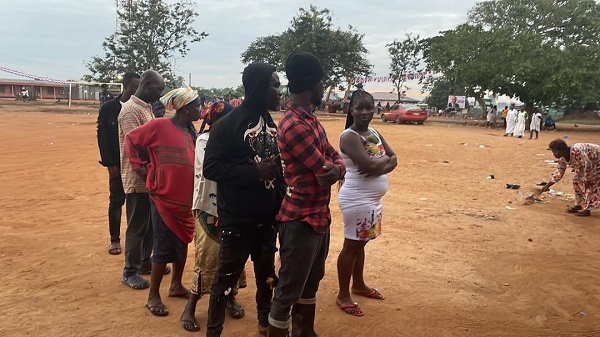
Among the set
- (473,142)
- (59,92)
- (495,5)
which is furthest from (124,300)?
(59,92)

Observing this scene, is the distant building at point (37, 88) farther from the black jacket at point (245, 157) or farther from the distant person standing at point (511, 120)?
the black jacket at point (245, 157)

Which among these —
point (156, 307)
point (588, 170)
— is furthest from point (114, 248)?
point (588, 170)

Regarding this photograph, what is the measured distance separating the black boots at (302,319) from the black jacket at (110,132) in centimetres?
247

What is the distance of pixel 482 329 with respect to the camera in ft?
11.3

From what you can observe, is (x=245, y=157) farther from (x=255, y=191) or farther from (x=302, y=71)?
(x=302, y=71)

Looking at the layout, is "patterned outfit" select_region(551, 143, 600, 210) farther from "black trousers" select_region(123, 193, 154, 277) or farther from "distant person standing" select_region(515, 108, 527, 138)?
"distant person standing" select_region(515, 108, 527, 138)

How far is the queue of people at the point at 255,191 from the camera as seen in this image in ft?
8.53

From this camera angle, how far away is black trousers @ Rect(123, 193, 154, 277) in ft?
13.2

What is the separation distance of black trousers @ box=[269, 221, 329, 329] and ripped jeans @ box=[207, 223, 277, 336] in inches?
9.7

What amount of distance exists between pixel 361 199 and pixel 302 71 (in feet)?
4.18

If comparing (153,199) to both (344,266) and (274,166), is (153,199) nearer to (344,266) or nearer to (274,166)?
(274,166)

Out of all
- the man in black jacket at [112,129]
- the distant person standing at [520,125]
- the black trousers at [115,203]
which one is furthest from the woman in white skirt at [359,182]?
the distant person standing at [520,125]

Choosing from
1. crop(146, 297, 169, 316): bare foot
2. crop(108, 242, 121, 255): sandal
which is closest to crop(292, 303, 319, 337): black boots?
crop(146, 297, 169, 316): bare foot

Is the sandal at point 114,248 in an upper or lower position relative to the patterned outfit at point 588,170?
lower
